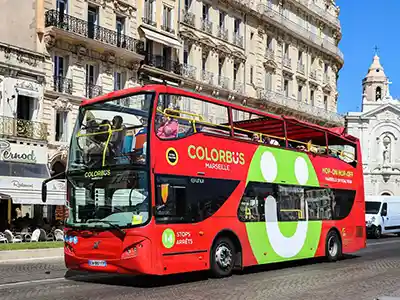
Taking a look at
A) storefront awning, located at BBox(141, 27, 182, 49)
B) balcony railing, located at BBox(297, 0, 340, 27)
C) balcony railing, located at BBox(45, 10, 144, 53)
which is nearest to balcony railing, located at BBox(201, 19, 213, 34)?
storefront awning, located at BBox(141, 27, 182, 49)

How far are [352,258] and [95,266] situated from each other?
32.7ft

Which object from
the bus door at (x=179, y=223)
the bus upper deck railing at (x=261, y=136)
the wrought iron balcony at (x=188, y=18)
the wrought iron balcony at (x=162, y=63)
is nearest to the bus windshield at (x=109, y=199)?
the bus door at (x=179, y=223)

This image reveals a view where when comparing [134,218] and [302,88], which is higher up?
[302,88]

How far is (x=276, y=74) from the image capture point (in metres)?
47.8

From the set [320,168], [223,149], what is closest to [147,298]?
[223,149]

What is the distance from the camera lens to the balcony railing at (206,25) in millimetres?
40094

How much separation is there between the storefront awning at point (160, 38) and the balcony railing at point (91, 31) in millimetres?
615

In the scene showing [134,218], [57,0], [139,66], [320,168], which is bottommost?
[134,218]

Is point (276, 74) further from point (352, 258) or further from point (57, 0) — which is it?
point (352, 258)

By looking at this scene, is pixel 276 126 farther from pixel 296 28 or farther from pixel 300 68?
pixel 300 68

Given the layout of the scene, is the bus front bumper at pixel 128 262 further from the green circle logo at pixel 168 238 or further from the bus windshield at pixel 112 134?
the bus windshield at pixel 112 134

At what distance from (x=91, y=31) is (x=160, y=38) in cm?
480

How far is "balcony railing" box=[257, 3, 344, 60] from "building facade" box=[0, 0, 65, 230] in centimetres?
1988

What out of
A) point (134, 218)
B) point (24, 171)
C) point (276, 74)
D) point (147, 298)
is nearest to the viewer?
point (147, 298)
